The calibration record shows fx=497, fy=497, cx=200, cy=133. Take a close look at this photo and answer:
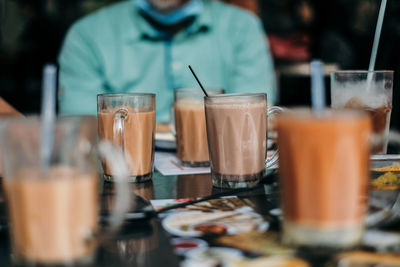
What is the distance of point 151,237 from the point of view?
29.0 inches

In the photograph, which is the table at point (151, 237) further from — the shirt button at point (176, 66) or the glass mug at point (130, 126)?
the shirt button at point (176, 66)

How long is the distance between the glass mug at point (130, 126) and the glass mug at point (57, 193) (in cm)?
47

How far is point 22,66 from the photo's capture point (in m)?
4.56

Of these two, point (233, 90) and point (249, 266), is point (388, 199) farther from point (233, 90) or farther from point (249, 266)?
point (233, 90)

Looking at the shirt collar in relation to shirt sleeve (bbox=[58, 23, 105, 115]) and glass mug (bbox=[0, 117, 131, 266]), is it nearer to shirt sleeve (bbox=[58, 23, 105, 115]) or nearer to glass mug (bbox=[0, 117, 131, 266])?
shirt sleeve (bbox=[58, 23, 105, 115])

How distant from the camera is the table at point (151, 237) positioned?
65 centimetres

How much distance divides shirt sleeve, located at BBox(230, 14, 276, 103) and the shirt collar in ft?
0.72

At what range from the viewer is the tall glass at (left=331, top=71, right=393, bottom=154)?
3.92 ft

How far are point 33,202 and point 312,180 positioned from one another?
0.35 m

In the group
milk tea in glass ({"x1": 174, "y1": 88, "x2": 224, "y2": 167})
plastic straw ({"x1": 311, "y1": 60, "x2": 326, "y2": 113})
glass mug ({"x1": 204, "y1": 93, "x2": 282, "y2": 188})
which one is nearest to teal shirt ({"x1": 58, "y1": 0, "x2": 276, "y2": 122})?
milk tea in glass ({"x1": 174, "y1": 88, "x2": 224, "y2": 167})

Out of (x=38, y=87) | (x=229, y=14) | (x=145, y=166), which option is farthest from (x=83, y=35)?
(x=38, y=87)

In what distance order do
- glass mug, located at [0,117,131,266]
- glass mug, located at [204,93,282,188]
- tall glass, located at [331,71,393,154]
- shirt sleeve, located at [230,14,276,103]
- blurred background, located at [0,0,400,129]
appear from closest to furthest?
glass mug, located at [0,117,131,266], glass mug, located at [204,93,282,188], tall glass, located at [331,71,393,154], shirt sleeve, located at [230,14,276,103], blurred background, located at [0,0,400,129]

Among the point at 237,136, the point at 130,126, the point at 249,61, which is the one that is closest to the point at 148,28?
the point at 249,61

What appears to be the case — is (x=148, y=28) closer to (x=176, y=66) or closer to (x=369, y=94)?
(x=176, y=66)
